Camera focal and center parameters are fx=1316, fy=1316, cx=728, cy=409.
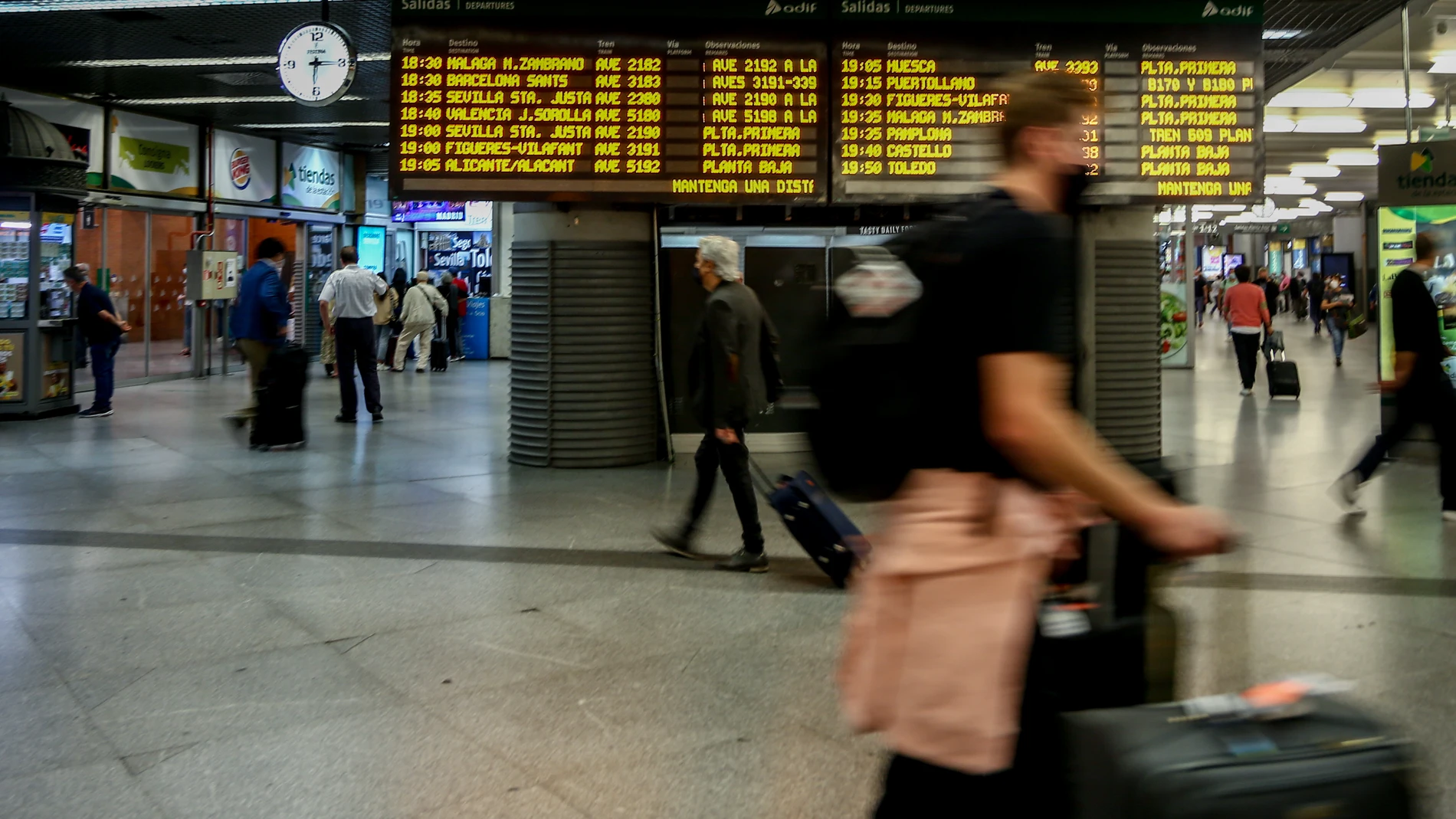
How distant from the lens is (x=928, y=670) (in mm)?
2250

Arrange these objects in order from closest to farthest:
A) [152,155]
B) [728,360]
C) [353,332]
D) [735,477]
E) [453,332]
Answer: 1. [728,360]
2. [735,477]
3. [353,332]
4. [152,155]
5. [453,332]

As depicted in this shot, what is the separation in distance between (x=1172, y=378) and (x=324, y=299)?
1314 cm

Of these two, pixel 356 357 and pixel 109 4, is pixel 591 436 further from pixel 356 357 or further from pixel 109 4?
pixel 109 4

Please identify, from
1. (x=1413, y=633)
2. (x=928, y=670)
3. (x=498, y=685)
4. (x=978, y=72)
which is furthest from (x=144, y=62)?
(x=928, y=670)

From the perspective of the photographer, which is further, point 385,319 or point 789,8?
point 385,319

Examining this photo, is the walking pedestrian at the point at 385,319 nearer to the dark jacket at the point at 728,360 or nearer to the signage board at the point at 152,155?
the signage board at the point at 152,155

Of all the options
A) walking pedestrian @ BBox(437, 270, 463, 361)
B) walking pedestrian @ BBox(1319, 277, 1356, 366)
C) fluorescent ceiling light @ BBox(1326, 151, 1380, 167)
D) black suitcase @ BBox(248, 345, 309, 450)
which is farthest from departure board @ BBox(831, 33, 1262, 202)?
fluorescent ceiling light @ BBox(1326, 151, 1380, 167)

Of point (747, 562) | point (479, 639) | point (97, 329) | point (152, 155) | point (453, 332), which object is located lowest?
point (479, 639)

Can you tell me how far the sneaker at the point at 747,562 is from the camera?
22.5 ft

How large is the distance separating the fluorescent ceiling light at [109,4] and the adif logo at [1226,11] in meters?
7.74

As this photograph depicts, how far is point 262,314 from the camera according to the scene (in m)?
12.1

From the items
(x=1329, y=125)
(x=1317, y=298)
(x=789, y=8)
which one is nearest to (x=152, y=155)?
(x=789, y=8)

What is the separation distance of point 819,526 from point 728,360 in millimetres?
1021

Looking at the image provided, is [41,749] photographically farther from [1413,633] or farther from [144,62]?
[144,62]
